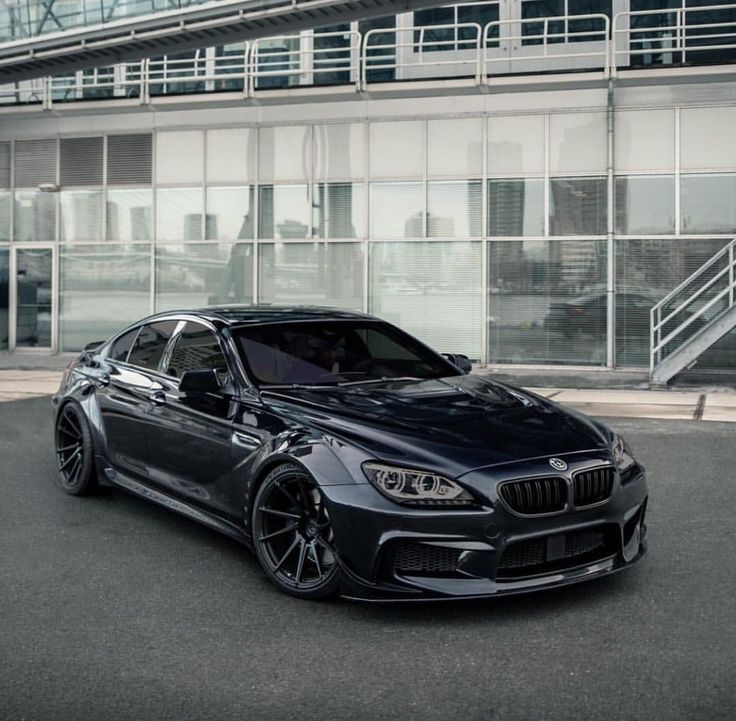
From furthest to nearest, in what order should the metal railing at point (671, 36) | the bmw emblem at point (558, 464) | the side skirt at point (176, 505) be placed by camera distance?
the metal railing at point (671, 36), the side skirt at point (176, 505), the bmw emblem at point (558, 464)

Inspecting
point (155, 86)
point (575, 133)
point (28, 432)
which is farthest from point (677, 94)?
point (28, 432)

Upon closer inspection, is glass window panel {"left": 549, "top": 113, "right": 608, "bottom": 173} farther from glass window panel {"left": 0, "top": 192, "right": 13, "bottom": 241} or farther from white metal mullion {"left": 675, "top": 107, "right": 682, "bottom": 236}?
glass window panel {"left": 0, "top": 192, "right": 13, "bottom": 241}

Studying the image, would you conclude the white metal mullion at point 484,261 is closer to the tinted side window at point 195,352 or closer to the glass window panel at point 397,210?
the glass window panel at point 397,210

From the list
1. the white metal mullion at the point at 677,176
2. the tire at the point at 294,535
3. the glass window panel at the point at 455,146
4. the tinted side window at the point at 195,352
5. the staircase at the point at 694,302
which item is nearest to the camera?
the tire at the point at 294,535

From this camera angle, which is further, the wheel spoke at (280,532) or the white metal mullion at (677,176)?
the white metal mullion at (677,176)

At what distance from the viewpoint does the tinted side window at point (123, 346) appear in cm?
696

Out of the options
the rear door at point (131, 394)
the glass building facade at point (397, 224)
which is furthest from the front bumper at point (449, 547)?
the glass building facade at point (397, 224)

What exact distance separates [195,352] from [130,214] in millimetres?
15898

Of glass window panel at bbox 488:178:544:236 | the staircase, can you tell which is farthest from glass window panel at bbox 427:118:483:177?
the staircase

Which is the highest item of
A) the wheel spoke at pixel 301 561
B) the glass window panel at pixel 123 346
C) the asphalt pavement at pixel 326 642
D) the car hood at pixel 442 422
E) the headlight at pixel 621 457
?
the glass window panel at pixel 123 346

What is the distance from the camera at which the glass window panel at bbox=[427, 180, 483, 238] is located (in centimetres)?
1914

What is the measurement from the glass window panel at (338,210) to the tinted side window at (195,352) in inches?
537

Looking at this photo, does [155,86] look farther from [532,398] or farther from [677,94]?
[532,398]

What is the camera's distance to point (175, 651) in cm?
409
